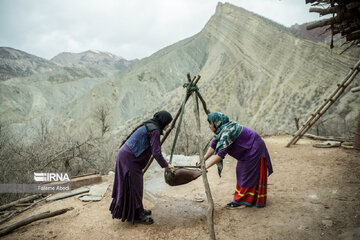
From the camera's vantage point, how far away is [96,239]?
2684 millimetres

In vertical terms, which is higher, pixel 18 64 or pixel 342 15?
pixel 18 64

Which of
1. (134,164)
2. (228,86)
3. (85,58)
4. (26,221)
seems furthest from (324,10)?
(85,58)

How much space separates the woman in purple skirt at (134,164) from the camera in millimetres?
2826

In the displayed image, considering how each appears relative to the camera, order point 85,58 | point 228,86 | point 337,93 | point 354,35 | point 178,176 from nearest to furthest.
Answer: point 178,176 < point 354,35 < point 337,93 < point 228,86 < point 85,58

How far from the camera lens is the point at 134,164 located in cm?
287

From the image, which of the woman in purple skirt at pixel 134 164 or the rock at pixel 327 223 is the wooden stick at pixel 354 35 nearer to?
the rock at pixel 327 223

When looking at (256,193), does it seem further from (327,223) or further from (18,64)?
(18,64)

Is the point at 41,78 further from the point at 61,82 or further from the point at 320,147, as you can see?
the point at 320,147

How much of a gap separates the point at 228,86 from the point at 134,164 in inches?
801

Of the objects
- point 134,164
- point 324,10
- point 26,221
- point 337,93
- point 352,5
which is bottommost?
point 26,221

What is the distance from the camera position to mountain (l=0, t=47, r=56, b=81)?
4850cm

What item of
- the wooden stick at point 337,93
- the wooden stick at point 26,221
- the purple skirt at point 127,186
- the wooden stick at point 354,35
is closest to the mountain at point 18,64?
the wooden stick at point 26,221

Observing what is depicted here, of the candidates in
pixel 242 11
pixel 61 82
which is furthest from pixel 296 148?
pixel 61 82

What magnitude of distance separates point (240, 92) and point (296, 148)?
49.1 feet
